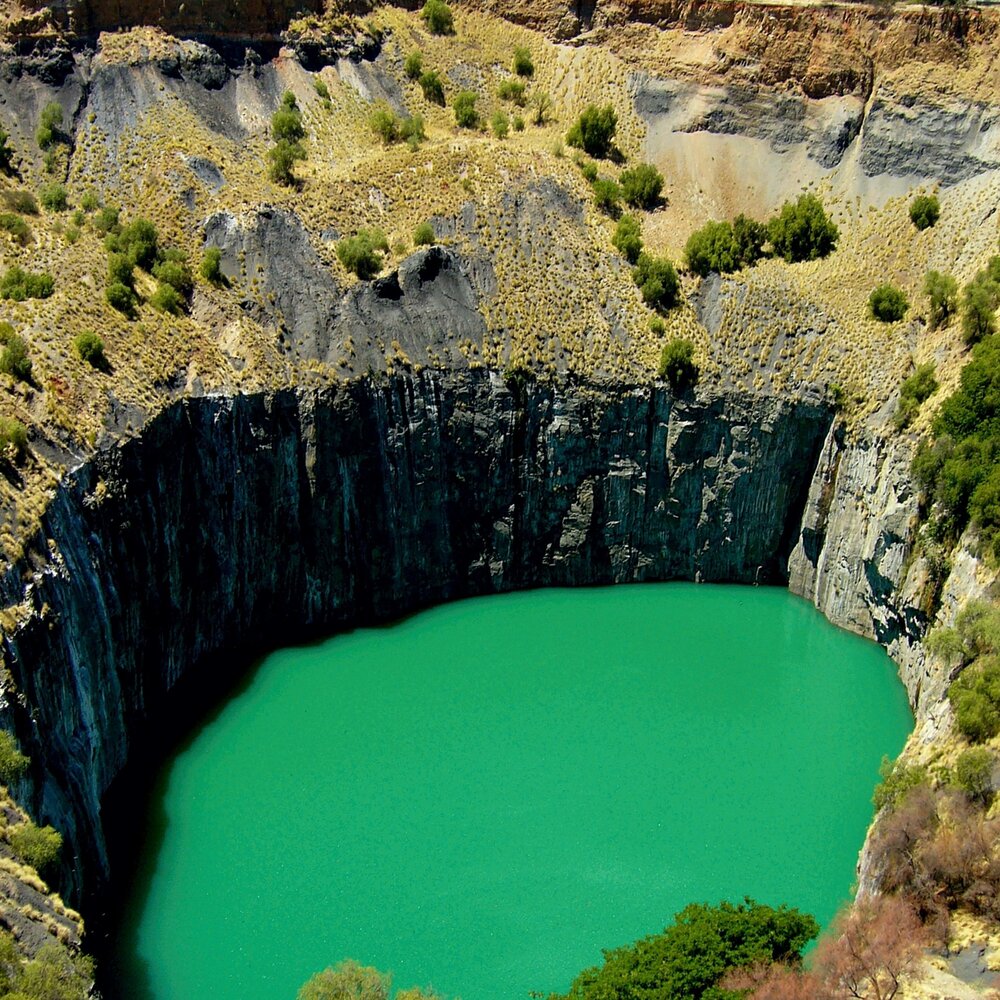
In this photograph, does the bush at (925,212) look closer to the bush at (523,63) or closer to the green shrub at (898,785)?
the bush at (523,63)

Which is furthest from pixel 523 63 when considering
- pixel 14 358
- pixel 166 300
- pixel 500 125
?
pixel 14 358

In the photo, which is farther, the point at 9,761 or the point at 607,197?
the point at 607,197

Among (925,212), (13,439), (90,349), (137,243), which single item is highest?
(925,212)

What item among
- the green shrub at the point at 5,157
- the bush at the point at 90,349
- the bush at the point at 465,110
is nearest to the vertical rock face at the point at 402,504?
the bush at the point at 90,349

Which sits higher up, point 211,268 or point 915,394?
point 211,268

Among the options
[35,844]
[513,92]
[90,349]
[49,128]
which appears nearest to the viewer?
[35,844]

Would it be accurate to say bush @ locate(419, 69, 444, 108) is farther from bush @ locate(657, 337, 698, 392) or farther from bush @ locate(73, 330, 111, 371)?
bush @ locate(73, 330, 111, 371)

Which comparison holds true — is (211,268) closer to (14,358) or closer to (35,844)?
(14,358)

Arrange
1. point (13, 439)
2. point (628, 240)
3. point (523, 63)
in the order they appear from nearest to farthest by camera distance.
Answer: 1. point (13, 439)
2. point (628, 240)
3. point (523, 63)
